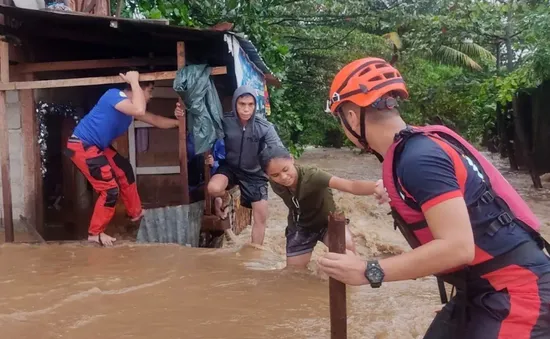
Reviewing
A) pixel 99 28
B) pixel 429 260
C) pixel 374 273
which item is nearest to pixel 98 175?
pixel 99 28

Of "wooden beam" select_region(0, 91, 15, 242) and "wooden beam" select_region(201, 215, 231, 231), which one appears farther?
"wooden beam" select_region(201, 215, 231, 231)

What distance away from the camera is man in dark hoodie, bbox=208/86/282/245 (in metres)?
6.37

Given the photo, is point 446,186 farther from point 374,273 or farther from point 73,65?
point 73,65

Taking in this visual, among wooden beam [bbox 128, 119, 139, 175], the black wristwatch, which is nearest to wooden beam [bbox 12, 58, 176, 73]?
wooden beam [bbox 128, 119, 139, 175]

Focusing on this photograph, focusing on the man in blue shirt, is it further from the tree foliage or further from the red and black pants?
the red and black pants

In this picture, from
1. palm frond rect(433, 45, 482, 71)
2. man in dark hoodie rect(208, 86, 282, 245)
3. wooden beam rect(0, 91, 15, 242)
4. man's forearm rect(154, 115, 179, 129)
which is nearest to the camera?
Answer: man in dark hoodie rect(208, 86, 282, 245)

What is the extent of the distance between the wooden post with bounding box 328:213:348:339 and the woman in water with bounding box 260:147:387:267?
1.68 metres

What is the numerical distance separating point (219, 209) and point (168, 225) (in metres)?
0.65

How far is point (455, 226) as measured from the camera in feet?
5.90

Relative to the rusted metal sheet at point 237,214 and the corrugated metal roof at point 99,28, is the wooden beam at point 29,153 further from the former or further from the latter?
the rusted metal sheet at point 237,214

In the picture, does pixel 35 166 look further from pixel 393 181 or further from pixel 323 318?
pixel 393 181

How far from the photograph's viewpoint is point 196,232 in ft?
22.7

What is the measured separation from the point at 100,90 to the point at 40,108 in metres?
1.30

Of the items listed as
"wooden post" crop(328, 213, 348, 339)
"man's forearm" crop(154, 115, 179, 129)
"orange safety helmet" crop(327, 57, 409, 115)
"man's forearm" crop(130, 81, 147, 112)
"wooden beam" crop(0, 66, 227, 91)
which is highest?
"wooden beam" crop(0, 66, 227, 91)
